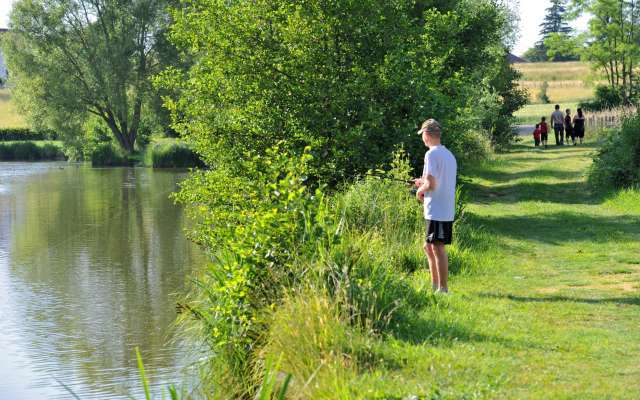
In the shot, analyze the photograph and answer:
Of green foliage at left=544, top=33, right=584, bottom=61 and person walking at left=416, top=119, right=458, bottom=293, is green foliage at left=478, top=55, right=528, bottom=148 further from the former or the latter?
person walking at left=416, top=119, right=458, bottom=293

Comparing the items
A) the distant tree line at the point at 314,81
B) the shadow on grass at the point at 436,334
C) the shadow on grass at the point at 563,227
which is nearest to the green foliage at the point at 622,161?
the shadow on grass at the point at 563,227

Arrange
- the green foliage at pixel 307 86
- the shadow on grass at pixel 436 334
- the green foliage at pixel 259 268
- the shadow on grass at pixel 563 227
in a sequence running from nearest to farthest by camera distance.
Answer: the shadow on grass at pixel 436 334
the green foliage at pixel 259 268
the shadow on grass at pixel 563 227
the green foliage at pixel 307 86

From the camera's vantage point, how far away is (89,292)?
1517 cm

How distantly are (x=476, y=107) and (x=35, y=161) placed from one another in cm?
3842

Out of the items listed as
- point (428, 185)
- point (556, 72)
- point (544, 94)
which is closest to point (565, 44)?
point (544, 94)

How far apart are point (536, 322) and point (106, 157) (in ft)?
167

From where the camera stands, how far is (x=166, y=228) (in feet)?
78.8

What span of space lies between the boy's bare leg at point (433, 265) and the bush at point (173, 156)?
41.8m

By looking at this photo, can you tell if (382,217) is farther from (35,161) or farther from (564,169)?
(35,161)

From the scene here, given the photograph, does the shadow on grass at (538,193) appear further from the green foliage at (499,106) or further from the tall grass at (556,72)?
the tall grass at (556,72)

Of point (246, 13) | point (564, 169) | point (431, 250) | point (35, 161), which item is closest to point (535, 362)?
point (431, 250)

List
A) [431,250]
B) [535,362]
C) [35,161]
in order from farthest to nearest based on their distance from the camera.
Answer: [35,161] < [431,250] < [535,362]

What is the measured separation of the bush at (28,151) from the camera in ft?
203

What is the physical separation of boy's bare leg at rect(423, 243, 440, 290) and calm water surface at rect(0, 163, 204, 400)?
3019 millimetres
